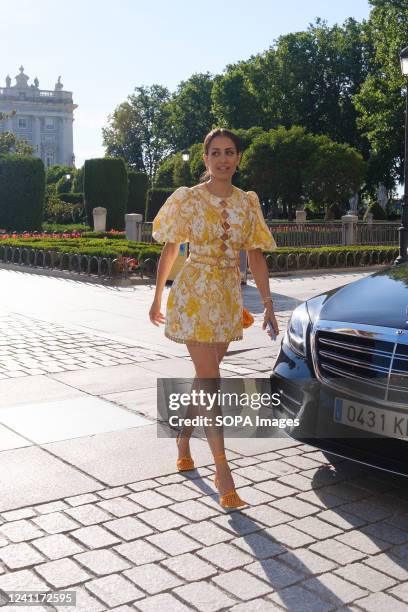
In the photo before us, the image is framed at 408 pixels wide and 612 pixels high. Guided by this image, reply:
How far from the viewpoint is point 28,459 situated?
190 inches

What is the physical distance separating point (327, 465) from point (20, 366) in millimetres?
3790

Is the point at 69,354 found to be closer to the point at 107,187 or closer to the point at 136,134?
the point at 107,187

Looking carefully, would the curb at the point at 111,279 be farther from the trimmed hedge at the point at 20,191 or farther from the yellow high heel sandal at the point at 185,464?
the trimmed hedge at the point at 20,191

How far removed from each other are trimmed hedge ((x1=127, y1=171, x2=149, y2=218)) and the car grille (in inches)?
1581

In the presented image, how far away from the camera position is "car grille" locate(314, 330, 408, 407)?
3.88 meters

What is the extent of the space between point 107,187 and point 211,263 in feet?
102

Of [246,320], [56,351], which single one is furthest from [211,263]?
[56,351]

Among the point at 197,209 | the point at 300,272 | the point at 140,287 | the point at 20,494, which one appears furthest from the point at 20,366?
the point at 300,272

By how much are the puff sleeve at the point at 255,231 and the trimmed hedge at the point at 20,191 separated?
30027 millimetres

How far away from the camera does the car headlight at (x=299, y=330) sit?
4.50 meters

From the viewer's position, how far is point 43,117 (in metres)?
131

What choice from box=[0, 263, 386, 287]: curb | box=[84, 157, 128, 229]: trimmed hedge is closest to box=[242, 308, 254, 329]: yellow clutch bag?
box=[0, 263, 386, 287]: curb

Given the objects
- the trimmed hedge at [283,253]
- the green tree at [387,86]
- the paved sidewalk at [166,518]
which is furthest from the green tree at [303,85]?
the paved sidewalk at [166,518]

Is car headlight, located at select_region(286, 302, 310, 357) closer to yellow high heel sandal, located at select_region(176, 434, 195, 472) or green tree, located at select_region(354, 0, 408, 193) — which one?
yellow high heel sandal, located at select_region(176, 434, 195, 472)
